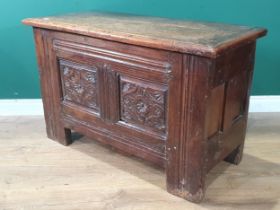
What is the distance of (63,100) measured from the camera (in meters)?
1.80

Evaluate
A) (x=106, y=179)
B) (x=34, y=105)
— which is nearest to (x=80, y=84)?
(x=106, y=179)

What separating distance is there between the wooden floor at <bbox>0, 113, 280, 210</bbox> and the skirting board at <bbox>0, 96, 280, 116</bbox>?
0.95 ft

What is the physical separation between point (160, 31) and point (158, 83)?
0.68 feet

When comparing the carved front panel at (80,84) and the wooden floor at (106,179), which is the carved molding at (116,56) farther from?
the wooden floor at (106,179)

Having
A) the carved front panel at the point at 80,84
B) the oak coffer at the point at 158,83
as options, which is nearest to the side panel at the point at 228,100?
the oak coffer at the point at 158,83

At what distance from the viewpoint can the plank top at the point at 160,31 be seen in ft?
3.98

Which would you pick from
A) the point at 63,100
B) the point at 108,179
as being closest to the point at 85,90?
the point at 63,100

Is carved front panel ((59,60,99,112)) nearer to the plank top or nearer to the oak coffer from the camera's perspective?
the oak coffer

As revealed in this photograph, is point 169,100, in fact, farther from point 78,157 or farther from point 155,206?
point 78,157

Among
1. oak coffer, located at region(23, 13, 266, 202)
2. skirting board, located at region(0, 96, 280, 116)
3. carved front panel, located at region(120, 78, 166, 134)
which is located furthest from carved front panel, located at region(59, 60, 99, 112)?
skirting board, located at region(0, 96, 280, 116)

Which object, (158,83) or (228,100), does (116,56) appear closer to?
(158,83)

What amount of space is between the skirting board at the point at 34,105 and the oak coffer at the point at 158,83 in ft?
1.61

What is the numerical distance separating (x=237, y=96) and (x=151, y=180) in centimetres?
52

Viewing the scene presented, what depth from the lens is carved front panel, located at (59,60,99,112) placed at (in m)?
1.62
